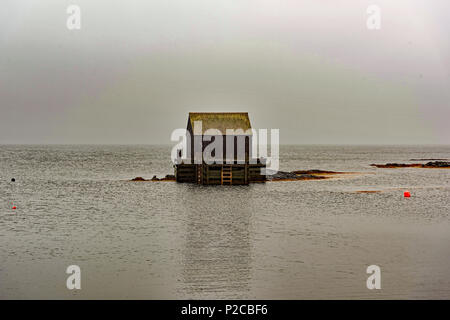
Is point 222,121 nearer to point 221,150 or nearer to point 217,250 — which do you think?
point 221,150

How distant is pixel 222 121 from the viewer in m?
53.4

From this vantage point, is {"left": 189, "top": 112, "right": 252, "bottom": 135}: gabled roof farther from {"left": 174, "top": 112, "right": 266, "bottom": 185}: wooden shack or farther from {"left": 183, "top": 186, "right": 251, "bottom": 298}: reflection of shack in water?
{"left": 183, "top": 186, "right": 251, "bottom": 298}: reflection of shack in water

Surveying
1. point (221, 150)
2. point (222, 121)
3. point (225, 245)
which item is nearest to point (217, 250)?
point (225, 245)

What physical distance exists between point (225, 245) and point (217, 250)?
1123 millimetres

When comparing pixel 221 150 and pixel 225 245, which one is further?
pixel 221 150

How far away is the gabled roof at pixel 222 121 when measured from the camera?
52.9 m

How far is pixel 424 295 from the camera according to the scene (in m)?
15.8

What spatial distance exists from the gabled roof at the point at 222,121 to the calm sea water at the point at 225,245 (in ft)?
35.1

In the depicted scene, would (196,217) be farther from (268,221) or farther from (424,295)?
(424,295)

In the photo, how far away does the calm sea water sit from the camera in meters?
16.7

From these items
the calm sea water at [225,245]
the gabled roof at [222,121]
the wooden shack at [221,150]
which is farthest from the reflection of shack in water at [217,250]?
the gabled roof at [222,121]
